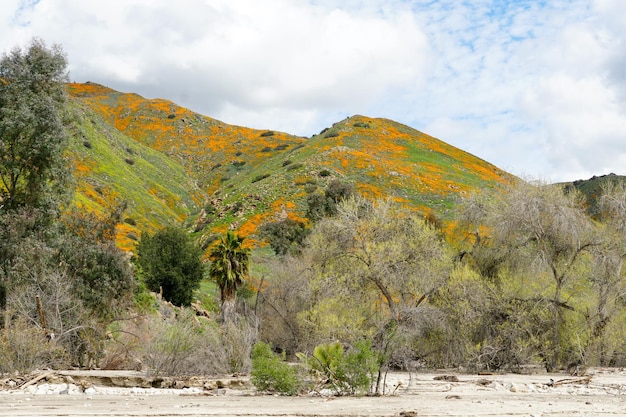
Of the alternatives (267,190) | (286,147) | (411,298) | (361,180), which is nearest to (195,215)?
(267,190)

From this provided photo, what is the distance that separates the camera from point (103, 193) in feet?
193

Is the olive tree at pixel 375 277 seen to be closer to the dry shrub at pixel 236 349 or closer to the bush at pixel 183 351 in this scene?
the dry shrub at pixel 236 349

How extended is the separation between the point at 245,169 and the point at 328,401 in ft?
257

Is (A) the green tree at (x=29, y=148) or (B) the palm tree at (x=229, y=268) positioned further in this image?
(B) the palm tree at (x=229, y=268)

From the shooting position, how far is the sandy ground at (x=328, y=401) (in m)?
12.4

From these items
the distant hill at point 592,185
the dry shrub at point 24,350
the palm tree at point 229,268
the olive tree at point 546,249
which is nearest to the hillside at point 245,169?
the distant hill at point 592,185

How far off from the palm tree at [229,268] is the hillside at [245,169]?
16100mm

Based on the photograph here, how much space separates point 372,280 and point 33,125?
15051 mm

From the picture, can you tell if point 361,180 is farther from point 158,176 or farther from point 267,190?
point 158,176

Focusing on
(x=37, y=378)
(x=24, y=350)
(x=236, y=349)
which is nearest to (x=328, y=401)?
(x=236, y=349)

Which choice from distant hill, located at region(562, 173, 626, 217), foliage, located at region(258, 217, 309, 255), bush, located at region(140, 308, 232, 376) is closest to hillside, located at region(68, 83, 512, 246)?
Result: foliage, located at region(258, 217, 309, 255)

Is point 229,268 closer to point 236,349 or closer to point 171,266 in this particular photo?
point 171,266

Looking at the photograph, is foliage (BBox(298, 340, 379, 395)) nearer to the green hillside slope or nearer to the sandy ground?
the sandy ground

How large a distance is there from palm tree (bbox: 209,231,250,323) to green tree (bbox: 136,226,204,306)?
5895 mm
